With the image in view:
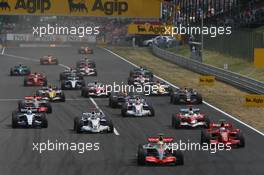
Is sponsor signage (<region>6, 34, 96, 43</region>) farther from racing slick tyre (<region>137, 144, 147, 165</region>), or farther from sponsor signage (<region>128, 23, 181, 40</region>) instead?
racing slick tyre (<region>137, 144, 147, 165</region>)

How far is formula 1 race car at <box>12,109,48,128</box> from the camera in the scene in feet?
130

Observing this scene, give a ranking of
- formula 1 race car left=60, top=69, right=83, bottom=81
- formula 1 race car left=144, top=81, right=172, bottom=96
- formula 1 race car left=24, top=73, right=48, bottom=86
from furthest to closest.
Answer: formula 1 race car left=24, top=73, right=48, bottom=86
formula 1 race car left=60, top=69, right=83, bottom=81
formula 1 race car left=144, top=81, right=172, bottom=96

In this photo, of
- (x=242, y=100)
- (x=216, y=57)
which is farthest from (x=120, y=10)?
(x=216, y=57)

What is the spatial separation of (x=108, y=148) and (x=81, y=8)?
13.4 metres

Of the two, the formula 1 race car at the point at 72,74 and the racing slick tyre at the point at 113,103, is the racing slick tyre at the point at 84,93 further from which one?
the racing slick tyre at the point at 113,103

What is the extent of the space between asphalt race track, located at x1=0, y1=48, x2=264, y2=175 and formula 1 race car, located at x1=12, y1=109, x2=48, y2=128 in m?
0.37

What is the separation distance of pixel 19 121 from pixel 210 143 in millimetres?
9521

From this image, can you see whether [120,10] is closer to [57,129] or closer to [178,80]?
[57,129]

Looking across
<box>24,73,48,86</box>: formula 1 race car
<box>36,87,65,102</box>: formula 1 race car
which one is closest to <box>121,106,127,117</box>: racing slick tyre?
<box>36,87,65,102</box>: formula 1 race car

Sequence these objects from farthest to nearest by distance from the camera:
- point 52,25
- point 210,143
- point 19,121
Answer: point 52,25, point 19,121, point 210,143

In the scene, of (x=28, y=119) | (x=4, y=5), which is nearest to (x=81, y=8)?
(x=4, y=5)

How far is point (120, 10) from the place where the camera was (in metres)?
45.0

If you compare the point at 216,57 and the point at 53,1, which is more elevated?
the point at 53,1

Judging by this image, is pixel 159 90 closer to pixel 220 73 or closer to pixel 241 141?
pixel 220 73
